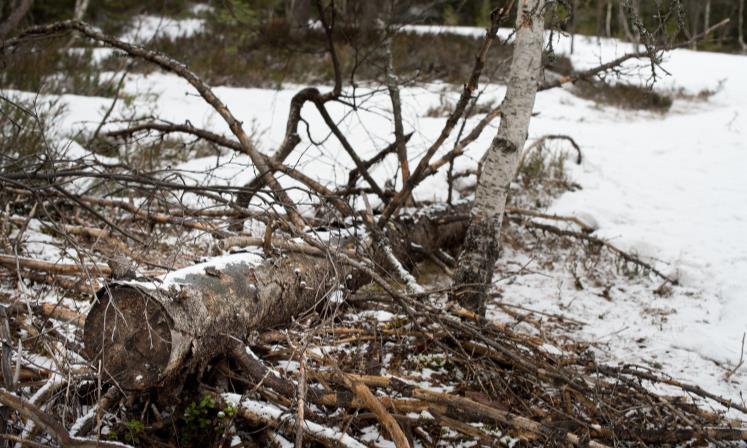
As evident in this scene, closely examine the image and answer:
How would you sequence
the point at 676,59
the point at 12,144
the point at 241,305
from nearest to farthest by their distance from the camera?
the point at 241,305, the point at 12,144, the point at 676,59

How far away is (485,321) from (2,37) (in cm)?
317

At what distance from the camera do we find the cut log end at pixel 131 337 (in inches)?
80.0

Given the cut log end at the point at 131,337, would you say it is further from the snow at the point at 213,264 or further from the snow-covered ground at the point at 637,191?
the snow-covered ground at the point at 637,191

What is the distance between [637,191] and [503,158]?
12.8 feet

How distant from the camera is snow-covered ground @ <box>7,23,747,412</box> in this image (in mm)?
3578

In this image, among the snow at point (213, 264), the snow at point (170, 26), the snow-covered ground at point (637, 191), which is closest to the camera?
the snow at point (213, 264)

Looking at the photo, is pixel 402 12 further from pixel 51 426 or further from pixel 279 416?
pixel 51 426

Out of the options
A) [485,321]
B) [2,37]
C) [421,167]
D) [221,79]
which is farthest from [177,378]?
[221,79]

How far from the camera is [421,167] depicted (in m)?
3.26

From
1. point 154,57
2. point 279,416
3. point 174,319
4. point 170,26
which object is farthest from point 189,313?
point 170,26

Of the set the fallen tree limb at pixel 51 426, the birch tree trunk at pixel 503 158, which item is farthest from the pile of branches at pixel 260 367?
the birch tree trunk at pixel 503 158

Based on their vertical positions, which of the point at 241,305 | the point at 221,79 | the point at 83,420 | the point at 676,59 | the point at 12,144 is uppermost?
the point at 676,59

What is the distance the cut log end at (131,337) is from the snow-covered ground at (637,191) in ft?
1.97

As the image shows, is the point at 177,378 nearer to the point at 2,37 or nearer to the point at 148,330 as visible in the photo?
the point at 148,330
